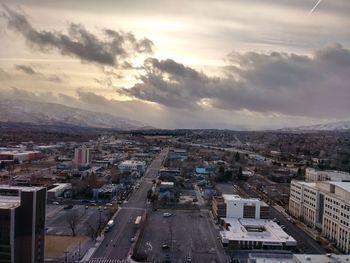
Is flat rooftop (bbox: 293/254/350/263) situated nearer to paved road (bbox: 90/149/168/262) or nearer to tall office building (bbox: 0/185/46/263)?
paved road (bbox: 90/149/168/262)

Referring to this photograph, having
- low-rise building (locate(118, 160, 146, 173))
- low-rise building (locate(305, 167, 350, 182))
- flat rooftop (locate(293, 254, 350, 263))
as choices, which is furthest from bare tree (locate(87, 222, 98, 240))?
low-rise building (locate(118, 160, 146, 173))

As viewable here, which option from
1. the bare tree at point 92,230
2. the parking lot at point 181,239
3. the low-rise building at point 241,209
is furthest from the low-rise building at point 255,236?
the bare tree at point 92,230

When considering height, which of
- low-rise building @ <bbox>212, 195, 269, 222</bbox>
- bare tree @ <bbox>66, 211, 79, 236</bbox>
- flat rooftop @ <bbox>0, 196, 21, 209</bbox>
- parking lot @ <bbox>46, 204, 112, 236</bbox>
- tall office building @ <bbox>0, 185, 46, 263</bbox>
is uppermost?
flat rooftop @ <bbox>0, 196, 21, 209</bbox>

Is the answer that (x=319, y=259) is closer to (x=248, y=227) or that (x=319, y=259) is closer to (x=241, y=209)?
(x=248, y=227)

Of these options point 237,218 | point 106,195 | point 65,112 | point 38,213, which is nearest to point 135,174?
point 106,195

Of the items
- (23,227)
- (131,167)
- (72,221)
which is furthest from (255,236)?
(131,167)

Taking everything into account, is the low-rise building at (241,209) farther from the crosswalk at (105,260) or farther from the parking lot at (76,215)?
the crosswalk at (105,260)
